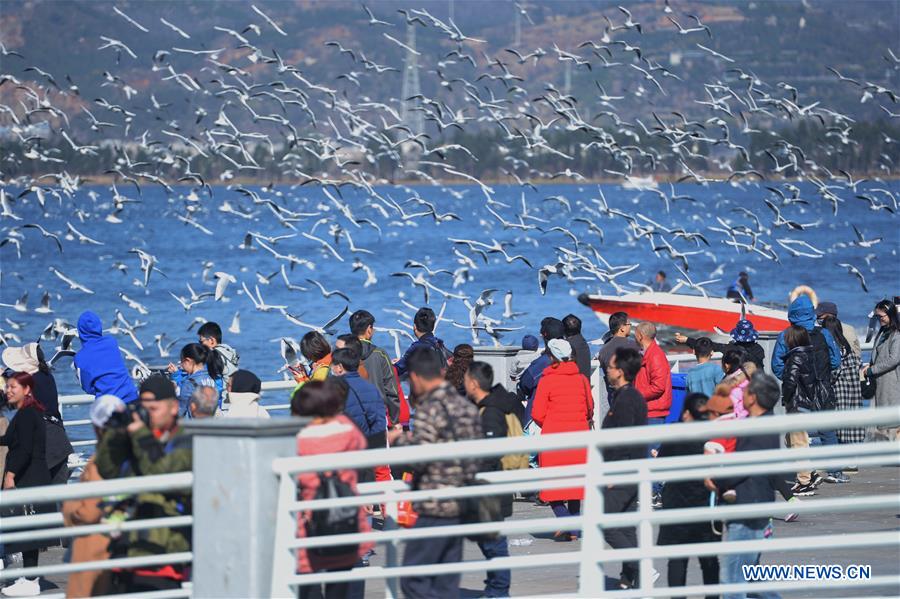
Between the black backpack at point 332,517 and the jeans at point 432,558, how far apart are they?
320 millimetres

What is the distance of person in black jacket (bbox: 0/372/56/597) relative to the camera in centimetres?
1151

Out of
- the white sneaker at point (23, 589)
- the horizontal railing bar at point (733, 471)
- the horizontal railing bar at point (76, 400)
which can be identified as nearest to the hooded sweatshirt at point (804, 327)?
the horizontal railing bar at point (76, 400)

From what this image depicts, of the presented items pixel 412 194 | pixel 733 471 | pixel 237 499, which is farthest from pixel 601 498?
pixel 412 194

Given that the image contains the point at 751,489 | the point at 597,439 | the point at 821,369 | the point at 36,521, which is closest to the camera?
the point at 597,439

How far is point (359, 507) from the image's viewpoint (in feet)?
27.1

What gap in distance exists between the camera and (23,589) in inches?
457

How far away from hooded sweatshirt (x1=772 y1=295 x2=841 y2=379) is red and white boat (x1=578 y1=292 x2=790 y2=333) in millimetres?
16040

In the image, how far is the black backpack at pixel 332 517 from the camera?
8148 millimetres

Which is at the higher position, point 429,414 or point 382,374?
point 382,374

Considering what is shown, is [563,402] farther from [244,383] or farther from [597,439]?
[597,439]

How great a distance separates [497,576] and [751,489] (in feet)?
5.64

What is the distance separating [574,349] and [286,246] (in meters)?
98.4

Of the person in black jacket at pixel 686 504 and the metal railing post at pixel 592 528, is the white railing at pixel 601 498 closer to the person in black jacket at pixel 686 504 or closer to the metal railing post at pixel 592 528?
the metal railing post at pixel 592 528

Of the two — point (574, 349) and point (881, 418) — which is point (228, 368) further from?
point (881, 418)
